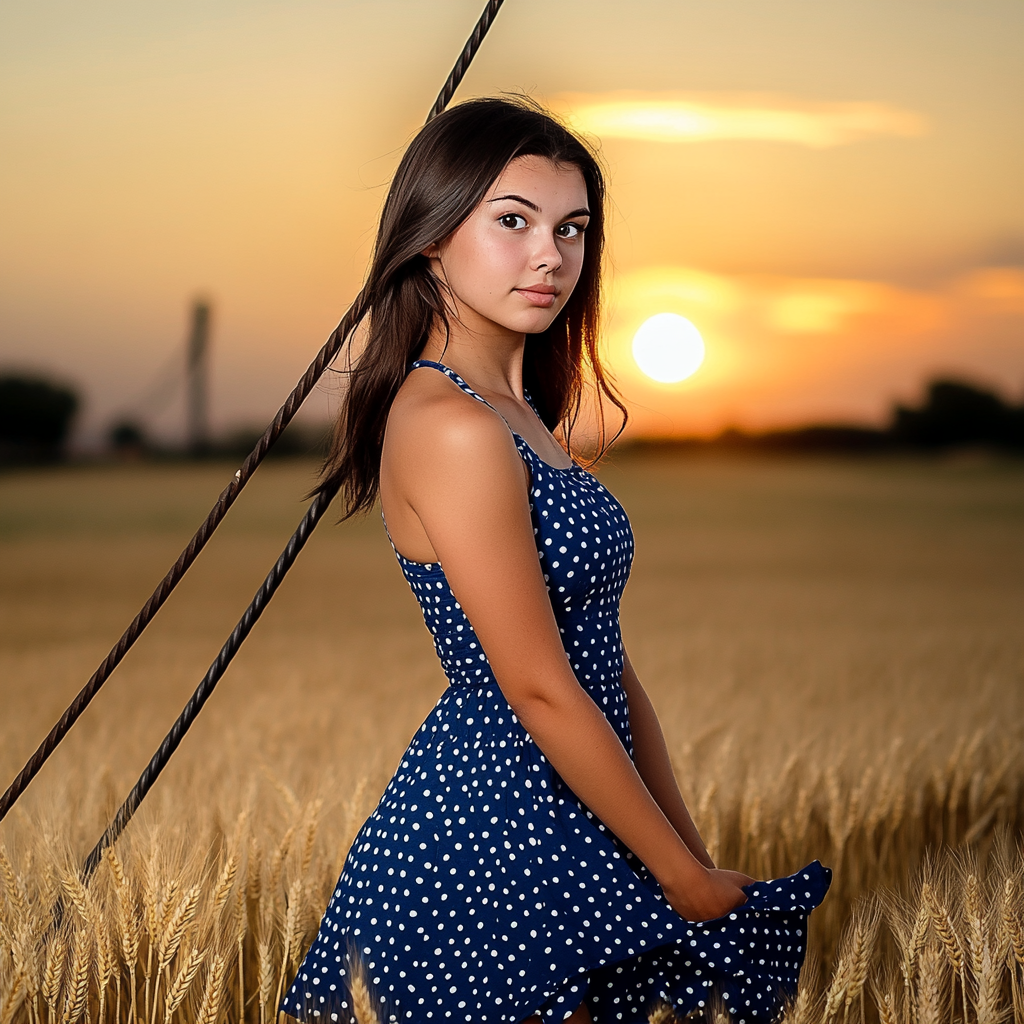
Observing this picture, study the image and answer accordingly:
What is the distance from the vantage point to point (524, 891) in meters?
1.28

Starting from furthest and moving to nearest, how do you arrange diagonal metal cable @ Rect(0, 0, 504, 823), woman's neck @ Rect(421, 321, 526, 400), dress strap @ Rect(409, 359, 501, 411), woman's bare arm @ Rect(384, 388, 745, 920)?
diagonal metal cable @ Rect(0, 0, 504, 823) < woman's neck @ Rect(421, 321, 526, 400) < dress strap @ Rect(409, 359, 501, 411) < woman's bare arm @ Rect(384, 388, 745, 920)

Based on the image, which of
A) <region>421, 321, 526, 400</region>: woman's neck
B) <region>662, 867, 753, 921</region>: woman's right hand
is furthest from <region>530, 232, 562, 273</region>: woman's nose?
<region>662, 867, 753, 921</region>: woman's right hand

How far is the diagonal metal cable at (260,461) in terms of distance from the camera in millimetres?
1554

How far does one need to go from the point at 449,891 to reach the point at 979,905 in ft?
2.59

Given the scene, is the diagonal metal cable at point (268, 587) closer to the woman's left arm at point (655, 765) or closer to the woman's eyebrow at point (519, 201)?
the woman's eyebrow at point (519, 201)

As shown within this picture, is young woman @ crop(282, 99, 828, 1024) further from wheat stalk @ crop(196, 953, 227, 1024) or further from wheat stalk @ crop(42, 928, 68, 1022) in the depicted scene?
wheat stalk @ crop(42, 928, 68, 1022)

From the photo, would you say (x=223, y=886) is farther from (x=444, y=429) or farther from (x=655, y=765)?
(x=444, y=429)

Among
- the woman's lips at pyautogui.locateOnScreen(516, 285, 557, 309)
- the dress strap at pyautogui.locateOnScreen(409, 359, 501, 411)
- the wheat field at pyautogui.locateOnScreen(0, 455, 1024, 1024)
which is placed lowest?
the wheat field at pyautogui.locateOnScreen(0, 455, 1024, 1024)

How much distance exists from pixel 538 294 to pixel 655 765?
24.6 inches

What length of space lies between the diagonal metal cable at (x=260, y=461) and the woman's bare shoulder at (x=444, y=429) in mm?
255

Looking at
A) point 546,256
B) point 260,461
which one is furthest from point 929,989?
point 260,461

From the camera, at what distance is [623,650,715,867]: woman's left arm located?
4.91 feet

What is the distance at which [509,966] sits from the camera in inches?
50.0

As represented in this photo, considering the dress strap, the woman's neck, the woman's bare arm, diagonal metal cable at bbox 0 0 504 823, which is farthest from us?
diagonal metal cable at bbox 0 0 504 823
